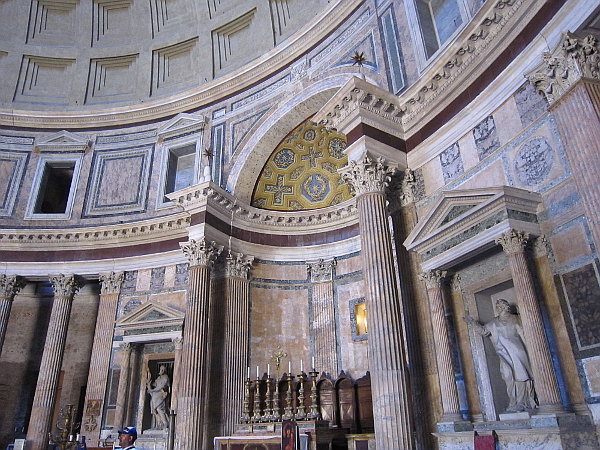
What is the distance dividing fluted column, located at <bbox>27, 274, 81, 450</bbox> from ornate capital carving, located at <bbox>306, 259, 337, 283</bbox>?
784cm

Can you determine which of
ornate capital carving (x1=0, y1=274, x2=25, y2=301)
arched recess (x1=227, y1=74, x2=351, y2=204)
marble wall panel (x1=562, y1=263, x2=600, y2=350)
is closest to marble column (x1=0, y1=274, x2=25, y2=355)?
ornate capital carving (x1=0, y1=274, x2=25, y2=301)

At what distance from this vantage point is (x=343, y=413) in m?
12.2

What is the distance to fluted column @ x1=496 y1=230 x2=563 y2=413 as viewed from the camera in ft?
20.7

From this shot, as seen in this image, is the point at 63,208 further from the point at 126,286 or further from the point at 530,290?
the point at 530,290

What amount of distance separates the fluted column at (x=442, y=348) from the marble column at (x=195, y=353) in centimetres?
612

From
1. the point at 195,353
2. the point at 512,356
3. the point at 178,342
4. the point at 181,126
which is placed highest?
the point at 181,126

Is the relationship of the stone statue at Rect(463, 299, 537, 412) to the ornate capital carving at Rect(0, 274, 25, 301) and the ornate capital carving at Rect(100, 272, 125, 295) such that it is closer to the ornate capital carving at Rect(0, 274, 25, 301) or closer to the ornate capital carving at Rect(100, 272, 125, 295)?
the ornate capital carving at Rect(100, 272, 125, 295)

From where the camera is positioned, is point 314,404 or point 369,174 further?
point 314,404

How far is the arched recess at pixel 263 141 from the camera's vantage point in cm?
1448

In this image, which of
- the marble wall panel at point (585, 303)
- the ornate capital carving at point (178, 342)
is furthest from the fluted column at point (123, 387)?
the marble wall panel at point (585, 303)

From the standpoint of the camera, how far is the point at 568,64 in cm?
641

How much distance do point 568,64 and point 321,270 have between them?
9751mm

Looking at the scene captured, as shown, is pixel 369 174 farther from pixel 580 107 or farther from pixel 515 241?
pixel 580 107

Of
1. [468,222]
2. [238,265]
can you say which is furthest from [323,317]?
[468,222]
